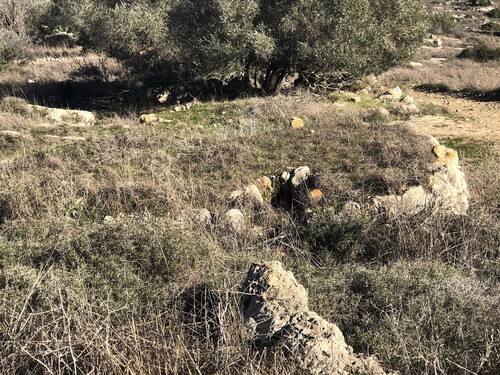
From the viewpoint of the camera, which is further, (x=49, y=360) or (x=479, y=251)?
(x=479, y=251)

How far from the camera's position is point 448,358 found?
3.16 meters

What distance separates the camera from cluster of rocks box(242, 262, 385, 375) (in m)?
2.88

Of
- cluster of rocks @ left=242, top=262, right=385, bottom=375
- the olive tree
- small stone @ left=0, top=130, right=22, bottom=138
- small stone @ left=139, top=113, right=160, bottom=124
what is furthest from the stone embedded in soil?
cluster of rocks @ left=242, top=262, right=385, bottom=375

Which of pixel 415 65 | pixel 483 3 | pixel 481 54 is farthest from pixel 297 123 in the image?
pixel 483 3

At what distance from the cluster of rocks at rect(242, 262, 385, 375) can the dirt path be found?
878cm

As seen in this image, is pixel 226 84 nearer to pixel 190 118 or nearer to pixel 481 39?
pixel 190 118

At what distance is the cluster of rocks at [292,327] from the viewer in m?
2.88

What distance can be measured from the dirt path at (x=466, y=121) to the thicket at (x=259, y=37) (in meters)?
2.28

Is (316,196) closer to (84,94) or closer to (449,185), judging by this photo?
(449,185)

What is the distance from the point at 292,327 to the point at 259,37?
410 inches

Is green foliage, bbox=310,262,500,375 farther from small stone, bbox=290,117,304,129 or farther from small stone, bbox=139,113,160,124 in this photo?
small stone, bbox=139,113,160,124

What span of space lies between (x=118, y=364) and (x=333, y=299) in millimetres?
1886

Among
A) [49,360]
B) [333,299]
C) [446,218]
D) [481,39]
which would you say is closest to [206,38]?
[446,218]

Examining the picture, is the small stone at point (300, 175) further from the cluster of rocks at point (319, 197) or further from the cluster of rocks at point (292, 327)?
the cluster of rocks at point (292, 327)
